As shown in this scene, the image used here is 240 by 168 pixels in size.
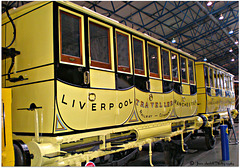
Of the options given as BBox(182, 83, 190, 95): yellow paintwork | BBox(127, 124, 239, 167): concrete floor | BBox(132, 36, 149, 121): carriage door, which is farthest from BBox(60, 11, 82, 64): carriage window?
BBox(127, 124, 239, 167): concrete floor

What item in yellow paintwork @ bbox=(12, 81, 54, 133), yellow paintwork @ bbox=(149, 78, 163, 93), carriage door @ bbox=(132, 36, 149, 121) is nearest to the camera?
yellow paintwork @ bbox=(12, 81, 54, 133)

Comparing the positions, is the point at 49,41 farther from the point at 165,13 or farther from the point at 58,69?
the point at 165,13

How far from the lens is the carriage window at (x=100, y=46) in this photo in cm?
355

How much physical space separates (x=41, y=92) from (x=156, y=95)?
9.09ft

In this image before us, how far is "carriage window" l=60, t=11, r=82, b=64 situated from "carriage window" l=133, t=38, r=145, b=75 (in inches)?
57.9

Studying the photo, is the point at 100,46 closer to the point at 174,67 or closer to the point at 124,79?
the point at 124,79

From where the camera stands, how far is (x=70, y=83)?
3.08m

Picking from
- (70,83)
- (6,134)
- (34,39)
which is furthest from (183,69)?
(6,134)

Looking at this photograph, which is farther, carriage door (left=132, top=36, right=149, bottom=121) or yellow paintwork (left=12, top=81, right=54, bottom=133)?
carriage door (left=132, top=36, right=149, bottom=121)

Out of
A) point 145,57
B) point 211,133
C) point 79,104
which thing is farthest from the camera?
point 211,133

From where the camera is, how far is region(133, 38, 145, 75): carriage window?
14.8ft

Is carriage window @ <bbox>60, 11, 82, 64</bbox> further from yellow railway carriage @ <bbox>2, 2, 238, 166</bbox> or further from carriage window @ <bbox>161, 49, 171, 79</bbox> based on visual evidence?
carriage window @ <bbox>161, 49, 171, 79</bbox>

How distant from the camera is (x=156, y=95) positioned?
5.05m

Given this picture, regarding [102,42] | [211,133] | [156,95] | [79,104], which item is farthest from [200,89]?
[79,104]
